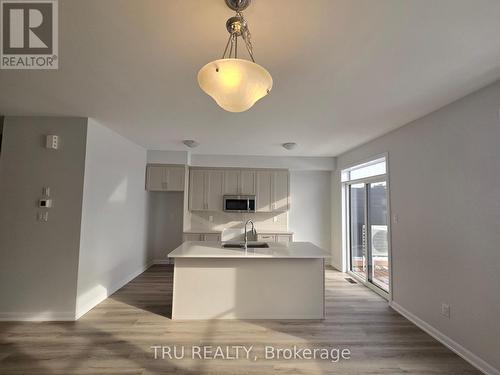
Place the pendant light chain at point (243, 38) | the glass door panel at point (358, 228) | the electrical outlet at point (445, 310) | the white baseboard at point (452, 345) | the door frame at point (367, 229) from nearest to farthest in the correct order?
the pendant light chain at point (243, 38), the white baseboard at point (452, 345), the electrical outlet at point (445, 310), the door frame at point (367, 229), the glass door panel at point (358, 228)

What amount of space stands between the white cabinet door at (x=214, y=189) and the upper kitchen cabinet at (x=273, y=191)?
0.84 meters

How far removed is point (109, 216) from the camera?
12.3ft

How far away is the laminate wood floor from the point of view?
7.24 ft

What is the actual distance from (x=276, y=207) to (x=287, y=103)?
10.5 ft

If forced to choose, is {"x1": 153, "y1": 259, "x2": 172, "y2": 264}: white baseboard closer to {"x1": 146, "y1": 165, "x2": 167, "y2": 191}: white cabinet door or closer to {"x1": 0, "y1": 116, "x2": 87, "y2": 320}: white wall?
{"x1": 146, "y1": 165, "x2": 167, "y2": 191}: white cabinet door

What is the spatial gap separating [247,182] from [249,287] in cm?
279

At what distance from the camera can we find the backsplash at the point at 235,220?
5727 millimetres

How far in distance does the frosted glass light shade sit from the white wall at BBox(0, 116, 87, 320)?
2.66 metres

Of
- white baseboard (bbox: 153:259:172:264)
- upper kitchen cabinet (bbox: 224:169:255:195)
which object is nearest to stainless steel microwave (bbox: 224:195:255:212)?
upper kitchen cabinet (bbox: 224:169:255:195)

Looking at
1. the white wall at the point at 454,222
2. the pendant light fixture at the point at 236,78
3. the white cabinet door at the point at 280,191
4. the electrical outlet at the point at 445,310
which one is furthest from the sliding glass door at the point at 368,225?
the pendant light fixture at the point at 236,78

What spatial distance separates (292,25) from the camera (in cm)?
153

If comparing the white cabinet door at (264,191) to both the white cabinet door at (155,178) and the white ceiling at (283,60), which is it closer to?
the white cabinet door at (155,178)

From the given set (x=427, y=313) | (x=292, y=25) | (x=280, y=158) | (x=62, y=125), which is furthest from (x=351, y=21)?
Answer: (x=280, y=158)

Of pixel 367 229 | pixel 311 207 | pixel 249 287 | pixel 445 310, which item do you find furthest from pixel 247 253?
pixel 311 207
